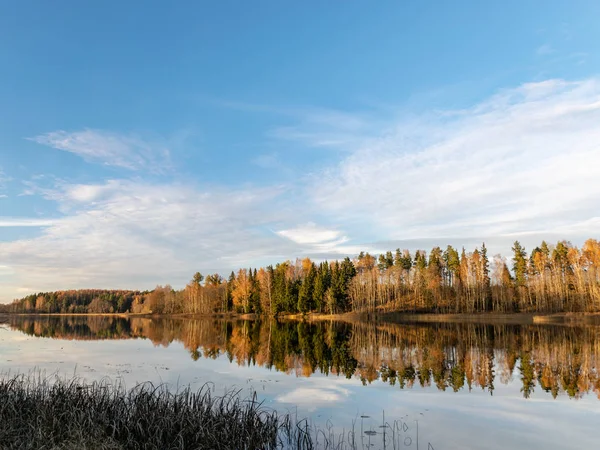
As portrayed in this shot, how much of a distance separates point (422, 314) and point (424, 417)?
74189 mm

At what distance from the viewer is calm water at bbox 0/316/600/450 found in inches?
443

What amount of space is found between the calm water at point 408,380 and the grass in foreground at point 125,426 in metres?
2.50

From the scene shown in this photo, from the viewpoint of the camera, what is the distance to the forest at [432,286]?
8075 centimetres

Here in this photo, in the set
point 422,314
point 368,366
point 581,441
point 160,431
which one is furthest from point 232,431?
point 422,314

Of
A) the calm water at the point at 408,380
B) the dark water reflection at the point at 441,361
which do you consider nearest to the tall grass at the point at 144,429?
the calm water at the point at 408,380

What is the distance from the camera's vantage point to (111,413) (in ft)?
32.8

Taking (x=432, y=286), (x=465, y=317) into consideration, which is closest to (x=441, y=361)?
(x=465, y=317)

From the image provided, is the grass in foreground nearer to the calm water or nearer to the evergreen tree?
the calm water

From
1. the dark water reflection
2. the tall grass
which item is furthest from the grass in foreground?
the dark water reflection

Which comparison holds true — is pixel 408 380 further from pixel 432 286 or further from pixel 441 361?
pixel 432 286

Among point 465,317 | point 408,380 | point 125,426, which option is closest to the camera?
point 125,426

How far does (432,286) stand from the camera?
88938 millimetres

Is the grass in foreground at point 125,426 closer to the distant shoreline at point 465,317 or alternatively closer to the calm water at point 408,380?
the calm water at point 408,380

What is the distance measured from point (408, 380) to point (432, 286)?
75.2 m
